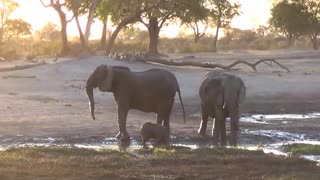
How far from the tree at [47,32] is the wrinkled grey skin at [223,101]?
90836mm

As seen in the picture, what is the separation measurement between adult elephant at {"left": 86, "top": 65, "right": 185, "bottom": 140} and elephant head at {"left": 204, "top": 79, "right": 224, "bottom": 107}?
Answer: 0.73 m

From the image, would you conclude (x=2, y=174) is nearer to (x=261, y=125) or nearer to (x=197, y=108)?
(x=261, y=125)

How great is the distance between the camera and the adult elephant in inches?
594

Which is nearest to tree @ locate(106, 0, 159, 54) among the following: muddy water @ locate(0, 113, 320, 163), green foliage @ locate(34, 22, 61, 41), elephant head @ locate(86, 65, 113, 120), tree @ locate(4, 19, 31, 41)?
muddy water @ locate(0, 113, 320, 163)

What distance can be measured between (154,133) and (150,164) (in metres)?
3.25

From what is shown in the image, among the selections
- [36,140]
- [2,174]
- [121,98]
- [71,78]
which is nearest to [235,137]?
[121,98]

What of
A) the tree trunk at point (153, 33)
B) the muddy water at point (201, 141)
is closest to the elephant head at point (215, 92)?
the muddy water at point (201, 141)

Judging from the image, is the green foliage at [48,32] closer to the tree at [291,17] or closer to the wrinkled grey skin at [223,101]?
the tree at [291,17]

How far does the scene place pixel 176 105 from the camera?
23.4 meters

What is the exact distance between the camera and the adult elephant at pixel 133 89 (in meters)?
15.1

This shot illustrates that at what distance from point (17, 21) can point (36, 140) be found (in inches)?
2860

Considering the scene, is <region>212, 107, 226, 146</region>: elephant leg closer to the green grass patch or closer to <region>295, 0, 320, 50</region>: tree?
the green grass patch

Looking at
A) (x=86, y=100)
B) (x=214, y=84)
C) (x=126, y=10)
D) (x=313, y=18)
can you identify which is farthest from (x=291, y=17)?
(x=214, y=84)

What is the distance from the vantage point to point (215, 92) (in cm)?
1559
